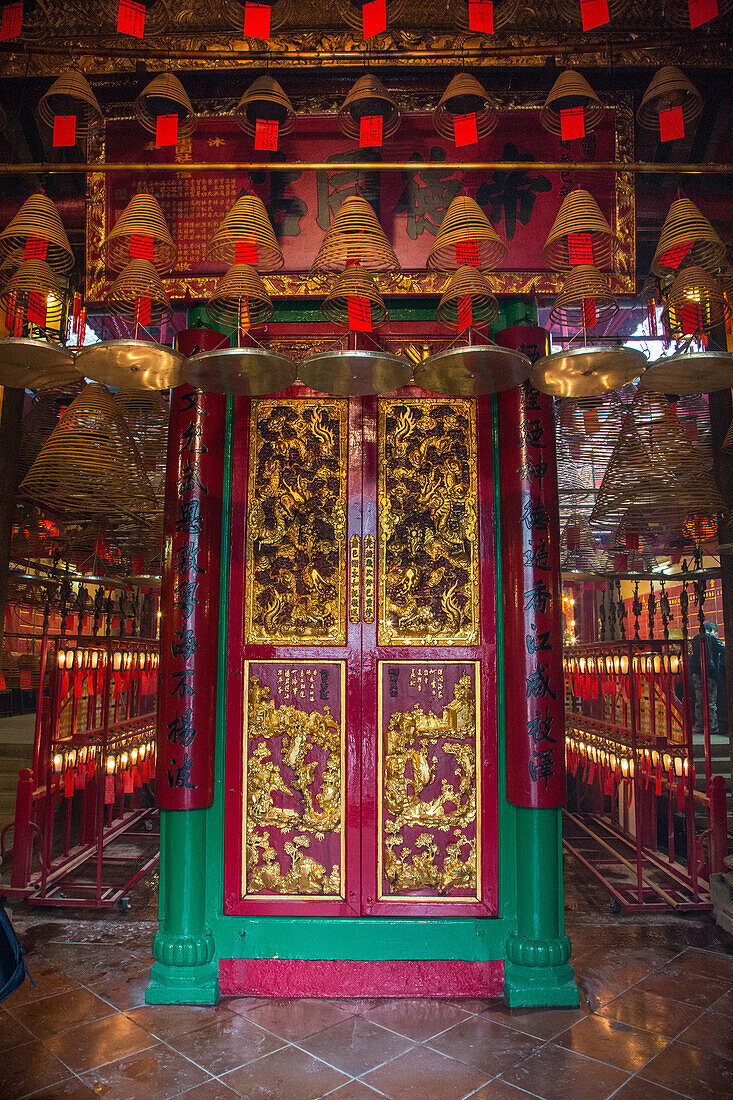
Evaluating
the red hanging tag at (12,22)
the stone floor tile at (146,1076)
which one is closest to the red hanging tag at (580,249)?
the red hanging tag at (12,22)

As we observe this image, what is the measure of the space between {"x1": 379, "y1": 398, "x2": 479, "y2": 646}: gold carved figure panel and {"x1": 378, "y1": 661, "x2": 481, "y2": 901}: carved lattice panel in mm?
231

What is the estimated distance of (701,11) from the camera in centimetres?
323

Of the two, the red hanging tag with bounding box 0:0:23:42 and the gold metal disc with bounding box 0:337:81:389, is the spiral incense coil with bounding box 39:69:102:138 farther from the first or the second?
the gold metal disc with bounding box 0:337:81:389

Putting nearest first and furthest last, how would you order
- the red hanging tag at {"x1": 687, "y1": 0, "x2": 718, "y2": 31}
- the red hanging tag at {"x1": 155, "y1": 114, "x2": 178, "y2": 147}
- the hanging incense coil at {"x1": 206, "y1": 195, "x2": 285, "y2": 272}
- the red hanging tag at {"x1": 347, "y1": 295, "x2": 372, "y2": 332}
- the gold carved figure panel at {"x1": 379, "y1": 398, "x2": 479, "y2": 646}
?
the red hanging tag at {"x1": 687, "y1": 0, "x2": 718, "y2": 31}
the red hanging tag at {"x1": 347, "y1": 295, "x2": 372, "y2": 332}
the hanging incense coil at {"x1": 206, "y1": 195, "x2": 285, "y2": 272}
the red hanging tag at {"x1": 155, "y1": 114, "x2": 178, "y2": 147}
the gold carved figure panel at {"x1": 379, "y1": 398, "x2": 479, "y2": 646}

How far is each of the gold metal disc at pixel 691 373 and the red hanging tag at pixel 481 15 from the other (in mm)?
1853

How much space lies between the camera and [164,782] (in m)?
3.72

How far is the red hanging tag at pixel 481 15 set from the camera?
340 cm

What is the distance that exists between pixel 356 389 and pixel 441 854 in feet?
8.20

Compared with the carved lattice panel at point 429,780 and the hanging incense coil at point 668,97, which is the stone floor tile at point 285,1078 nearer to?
the carved lattice panel at point 429,780

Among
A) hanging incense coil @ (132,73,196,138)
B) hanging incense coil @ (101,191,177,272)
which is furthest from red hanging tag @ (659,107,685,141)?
hanging incense coil @ (101,191,177,272)

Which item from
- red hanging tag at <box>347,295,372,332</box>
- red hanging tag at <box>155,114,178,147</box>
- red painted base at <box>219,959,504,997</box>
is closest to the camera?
red hanging tag at <box>347,295,372,332</box>

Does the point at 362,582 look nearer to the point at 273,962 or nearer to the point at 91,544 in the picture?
the point at 273,962

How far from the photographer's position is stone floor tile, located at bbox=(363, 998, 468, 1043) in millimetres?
3277

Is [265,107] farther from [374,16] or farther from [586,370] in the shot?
[586,370]
